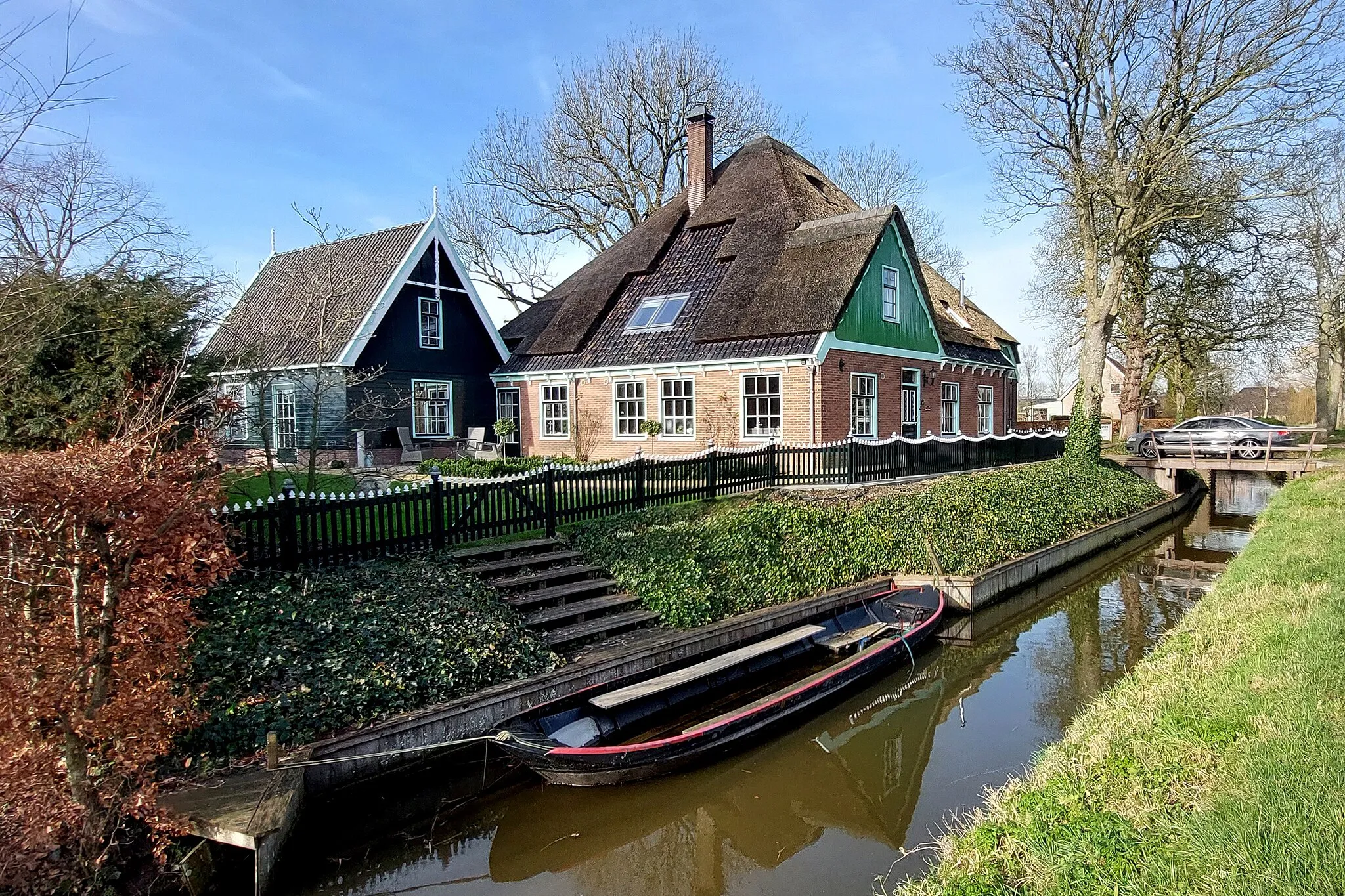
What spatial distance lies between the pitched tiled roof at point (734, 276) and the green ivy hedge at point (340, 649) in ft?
34.5

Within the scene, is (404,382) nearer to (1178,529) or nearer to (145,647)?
(145,647)

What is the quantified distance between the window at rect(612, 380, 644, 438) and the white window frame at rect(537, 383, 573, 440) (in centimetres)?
164

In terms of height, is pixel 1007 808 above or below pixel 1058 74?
below

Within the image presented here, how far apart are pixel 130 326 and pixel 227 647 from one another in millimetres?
3898

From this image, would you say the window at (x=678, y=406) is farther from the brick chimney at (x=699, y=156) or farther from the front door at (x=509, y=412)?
the brick chimney at (x=699, y=156)

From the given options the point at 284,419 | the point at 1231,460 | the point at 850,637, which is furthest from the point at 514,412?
the point at 1231,460

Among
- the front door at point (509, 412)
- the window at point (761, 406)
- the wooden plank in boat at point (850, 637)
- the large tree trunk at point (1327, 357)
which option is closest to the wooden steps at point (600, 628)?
the wooden plank in boat at point (850, 637)

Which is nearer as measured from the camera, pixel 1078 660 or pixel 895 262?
pixel 1078 660

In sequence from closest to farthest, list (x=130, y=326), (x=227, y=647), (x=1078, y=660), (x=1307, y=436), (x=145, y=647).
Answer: (x=145, y=647), (x=227, y=647), (x=130, y=326), (x=1078, y=660), (x=1307, y=436)

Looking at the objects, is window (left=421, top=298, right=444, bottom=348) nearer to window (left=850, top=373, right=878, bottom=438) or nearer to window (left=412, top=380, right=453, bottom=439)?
window (left=412, top=380, right=453, bottom=439)

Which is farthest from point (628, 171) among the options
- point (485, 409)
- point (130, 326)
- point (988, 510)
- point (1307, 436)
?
point (1307, 436)

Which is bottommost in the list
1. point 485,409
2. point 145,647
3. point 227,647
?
point 227,647

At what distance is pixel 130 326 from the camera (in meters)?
7.75

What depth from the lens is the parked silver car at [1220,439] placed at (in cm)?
2195
